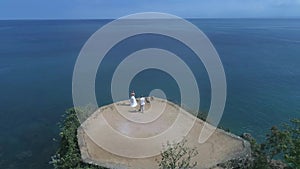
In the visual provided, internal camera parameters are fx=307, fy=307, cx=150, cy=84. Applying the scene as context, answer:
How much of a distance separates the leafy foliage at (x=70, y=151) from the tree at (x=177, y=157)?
9.86ft

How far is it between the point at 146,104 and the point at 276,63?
4127 cm

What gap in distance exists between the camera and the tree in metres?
13.2

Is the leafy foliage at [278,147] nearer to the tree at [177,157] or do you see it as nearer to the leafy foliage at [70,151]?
the tree at [177,157]

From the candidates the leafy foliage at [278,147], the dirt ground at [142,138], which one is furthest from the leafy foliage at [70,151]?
the leafy foliage at [278,147]

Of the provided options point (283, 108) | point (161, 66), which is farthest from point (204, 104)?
point (161, 66)

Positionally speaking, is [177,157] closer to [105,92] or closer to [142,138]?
[142,138]

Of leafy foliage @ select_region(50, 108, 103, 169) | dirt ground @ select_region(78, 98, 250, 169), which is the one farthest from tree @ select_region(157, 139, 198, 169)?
leafy foliage @ select_region(50, 108, 103, 169)

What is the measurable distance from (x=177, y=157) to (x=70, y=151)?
5247 millimetres

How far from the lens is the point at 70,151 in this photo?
15.0m

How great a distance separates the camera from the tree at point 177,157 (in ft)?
43.5

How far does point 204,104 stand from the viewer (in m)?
31.9

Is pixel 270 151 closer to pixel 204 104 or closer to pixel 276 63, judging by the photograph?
pixel 204 104

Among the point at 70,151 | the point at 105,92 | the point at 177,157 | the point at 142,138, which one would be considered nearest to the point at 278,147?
the point at 177,157

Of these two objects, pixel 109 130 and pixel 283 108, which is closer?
pixel 109 130
